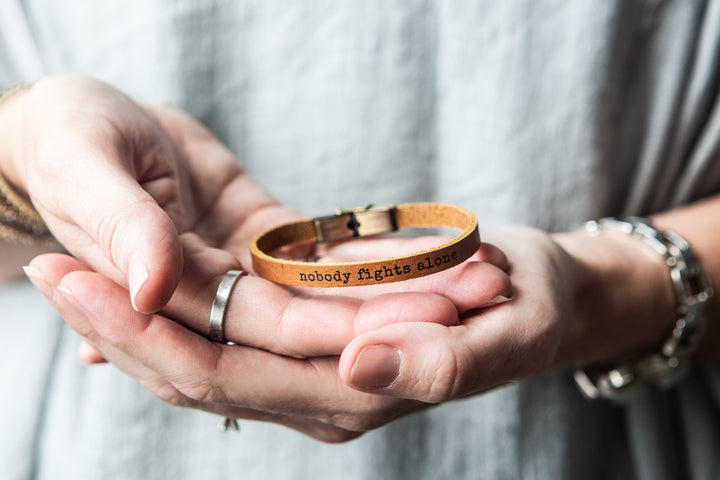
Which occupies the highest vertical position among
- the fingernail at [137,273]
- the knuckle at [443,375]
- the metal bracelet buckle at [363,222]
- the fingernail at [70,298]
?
the fingernail at [137,273]

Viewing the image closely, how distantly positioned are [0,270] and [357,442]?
3.50 ft

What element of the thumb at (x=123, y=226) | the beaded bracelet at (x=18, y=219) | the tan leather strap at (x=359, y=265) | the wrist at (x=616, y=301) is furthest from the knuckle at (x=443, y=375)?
the beaded bracelet at (x=18, y=219)

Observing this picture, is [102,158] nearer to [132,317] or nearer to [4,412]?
[132,317]

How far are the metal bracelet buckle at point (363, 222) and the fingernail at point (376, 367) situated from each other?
2.38 ft

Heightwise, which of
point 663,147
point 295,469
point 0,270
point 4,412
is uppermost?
point 663,147

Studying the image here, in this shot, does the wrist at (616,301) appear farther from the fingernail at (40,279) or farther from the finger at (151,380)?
the fingernail at (40,279)

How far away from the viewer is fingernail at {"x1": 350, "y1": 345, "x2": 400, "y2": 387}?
0.80m

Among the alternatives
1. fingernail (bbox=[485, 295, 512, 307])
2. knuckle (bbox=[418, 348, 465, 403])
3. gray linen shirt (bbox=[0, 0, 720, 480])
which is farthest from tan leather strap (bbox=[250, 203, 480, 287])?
gray linen shirt (bbox=[0, 0, 720, 480])

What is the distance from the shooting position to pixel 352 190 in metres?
1.69

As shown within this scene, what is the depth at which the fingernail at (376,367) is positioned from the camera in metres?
0.80

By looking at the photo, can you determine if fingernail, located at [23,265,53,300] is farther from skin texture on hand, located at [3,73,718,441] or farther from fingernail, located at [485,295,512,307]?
fingernail, located at [485,295,512,307]

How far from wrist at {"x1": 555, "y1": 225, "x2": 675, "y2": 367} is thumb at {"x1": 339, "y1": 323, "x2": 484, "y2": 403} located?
622mm

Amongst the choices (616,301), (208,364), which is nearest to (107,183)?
(208,364)

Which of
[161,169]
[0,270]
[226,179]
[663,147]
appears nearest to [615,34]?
[663,147]
